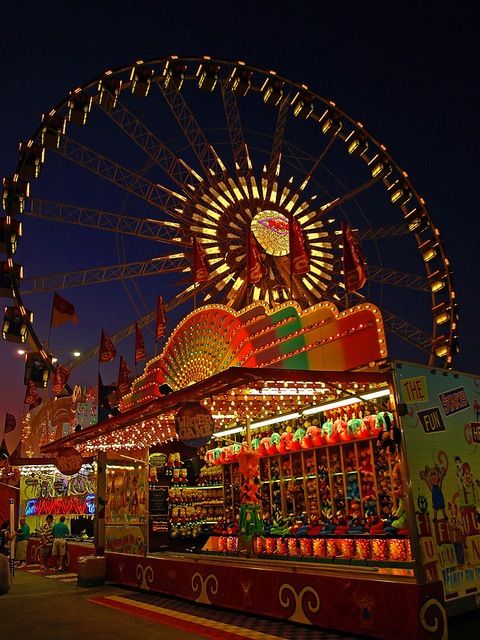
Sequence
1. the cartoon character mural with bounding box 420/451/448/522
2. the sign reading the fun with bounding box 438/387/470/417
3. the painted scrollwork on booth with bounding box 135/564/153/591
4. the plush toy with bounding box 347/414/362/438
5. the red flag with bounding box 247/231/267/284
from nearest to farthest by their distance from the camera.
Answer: the cartoon character mural with bounding box 420/451/448/522
the sign reading the fun with bounding box 438/387/470/417
the painted scrollwork on booth with bounding box 135/564/153/591
the plush toy with bounding box 347/414/362/438
the red flag with bounding box 247/231/267/284

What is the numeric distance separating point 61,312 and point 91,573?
9.49 meters

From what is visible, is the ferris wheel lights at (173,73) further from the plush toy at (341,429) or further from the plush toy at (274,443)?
the plush toy at (341,429)

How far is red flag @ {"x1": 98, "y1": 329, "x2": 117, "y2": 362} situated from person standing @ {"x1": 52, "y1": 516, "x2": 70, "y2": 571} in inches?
214

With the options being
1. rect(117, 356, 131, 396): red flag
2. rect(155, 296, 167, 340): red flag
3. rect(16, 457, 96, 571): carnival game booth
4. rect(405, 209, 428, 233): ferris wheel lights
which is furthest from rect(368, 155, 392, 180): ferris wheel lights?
rect(16, 457, 96, 571): carnival game booth

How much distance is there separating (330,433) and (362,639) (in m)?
5.44

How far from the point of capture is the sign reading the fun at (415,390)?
8055 millimetres

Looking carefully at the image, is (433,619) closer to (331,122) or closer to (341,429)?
(341,429)

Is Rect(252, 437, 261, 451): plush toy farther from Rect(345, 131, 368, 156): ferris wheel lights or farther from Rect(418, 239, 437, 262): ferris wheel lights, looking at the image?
Rect(345, 131, 368, 156): ferris wheel lights

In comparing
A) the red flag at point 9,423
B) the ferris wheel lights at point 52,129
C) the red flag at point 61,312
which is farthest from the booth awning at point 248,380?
the red flag at point 9,423

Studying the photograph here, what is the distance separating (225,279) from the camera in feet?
59.8

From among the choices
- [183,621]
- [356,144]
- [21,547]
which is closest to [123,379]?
[21,547]

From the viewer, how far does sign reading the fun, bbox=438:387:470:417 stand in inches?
334

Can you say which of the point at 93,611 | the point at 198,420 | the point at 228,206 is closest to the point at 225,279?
the point at 228,206

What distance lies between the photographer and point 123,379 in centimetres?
2108
